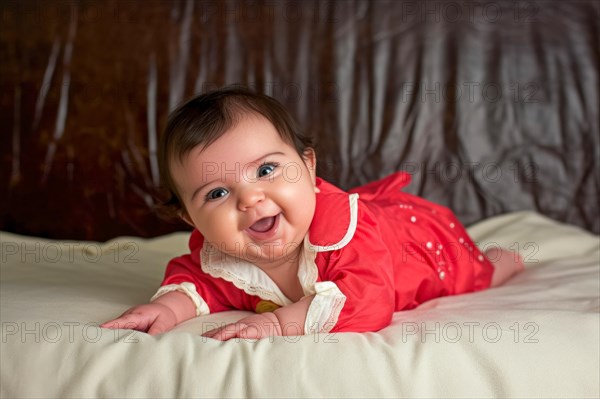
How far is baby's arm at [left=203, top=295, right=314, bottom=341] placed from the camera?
1063mm

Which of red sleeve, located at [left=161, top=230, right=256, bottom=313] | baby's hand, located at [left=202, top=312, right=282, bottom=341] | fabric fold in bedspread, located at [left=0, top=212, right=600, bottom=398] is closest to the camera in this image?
fabric fold in bedspread, located at [left=0, top=212, right=600, bottom=398]

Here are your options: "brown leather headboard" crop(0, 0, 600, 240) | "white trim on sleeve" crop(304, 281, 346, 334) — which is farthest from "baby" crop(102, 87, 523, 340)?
"brown leather headboard" crop(0, 0, 600, 240)

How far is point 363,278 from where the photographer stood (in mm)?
1150

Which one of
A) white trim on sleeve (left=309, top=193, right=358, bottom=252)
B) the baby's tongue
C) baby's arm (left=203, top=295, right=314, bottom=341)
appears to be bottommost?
baby's arm (left=203, top=295, right=314, bottom=341)

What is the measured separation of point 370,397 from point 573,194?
3.86ft

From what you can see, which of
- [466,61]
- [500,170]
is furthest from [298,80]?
[500,170]

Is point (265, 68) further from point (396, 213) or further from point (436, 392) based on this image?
point (436, 392)

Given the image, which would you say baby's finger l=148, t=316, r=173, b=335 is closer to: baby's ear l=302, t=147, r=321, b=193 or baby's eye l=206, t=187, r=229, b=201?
baby's eye l=206, t=187, r=229, b=201

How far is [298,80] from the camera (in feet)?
6.55

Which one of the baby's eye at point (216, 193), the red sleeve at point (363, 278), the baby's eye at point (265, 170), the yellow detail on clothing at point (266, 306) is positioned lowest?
the yellow detail on clothing at point (266, 306)

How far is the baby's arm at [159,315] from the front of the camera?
1.12 m

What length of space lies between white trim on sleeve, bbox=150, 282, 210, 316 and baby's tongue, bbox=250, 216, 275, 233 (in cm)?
18

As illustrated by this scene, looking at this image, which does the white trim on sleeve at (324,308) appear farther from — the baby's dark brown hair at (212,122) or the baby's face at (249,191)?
the baby's dark brown hair at (212,122)

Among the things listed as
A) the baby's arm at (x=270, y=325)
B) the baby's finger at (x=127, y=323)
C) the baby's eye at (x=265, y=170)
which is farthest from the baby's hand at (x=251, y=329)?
the baby's eye at (x=265, y=170)
